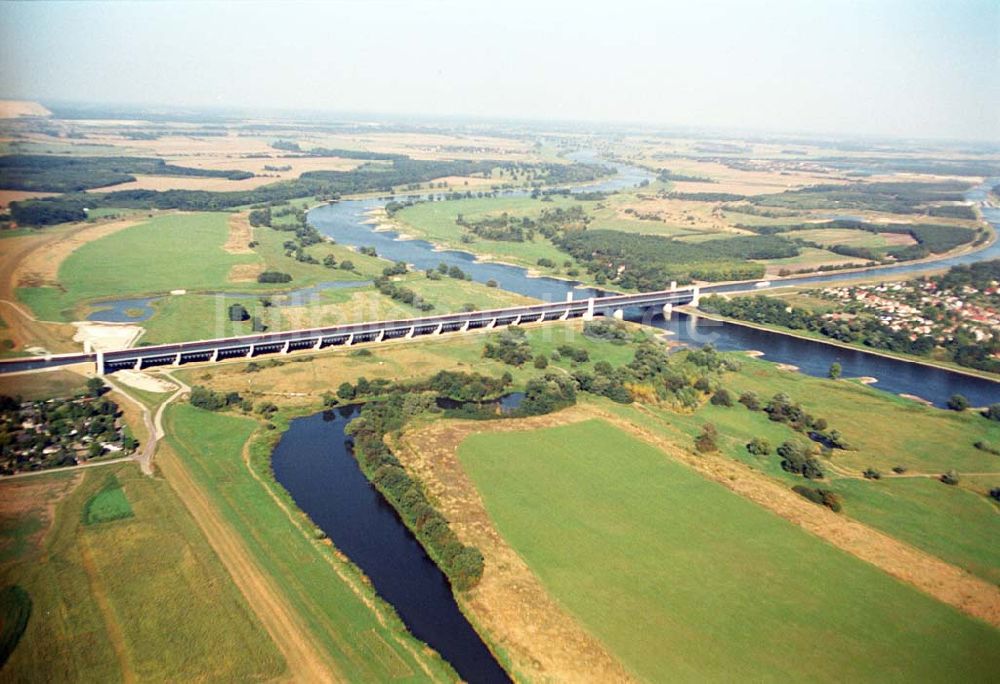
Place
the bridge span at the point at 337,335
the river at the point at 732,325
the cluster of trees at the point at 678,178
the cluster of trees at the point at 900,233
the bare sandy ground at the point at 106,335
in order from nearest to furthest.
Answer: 1. the bridge span at the point at 337,335
2. the bare sandy ground at the point at 106,335
3. the river at the point at 732,325
4. the cluster of trees at the point at 900,233
5. the cluster of trees at the point at 678,178

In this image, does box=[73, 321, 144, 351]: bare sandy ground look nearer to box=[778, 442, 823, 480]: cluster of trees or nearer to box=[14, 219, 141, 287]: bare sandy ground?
box=[14, 219, 141, 287]: bare sandy ground

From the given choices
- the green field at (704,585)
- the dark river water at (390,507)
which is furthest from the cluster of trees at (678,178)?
the green field at (704,585)

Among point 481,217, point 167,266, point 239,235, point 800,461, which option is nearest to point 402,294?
point 167,266

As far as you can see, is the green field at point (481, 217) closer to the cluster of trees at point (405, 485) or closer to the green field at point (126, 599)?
the cluster of trees at point (405, 485)

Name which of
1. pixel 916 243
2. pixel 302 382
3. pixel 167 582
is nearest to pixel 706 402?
pixel 302 382

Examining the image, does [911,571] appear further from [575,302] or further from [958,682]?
[575,302]

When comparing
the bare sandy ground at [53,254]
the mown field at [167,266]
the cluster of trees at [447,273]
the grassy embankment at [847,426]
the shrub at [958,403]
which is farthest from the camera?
the cluster of trees at [447,273]

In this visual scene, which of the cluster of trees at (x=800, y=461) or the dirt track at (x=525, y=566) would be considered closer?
the dirt track at (x=525, y=566)
